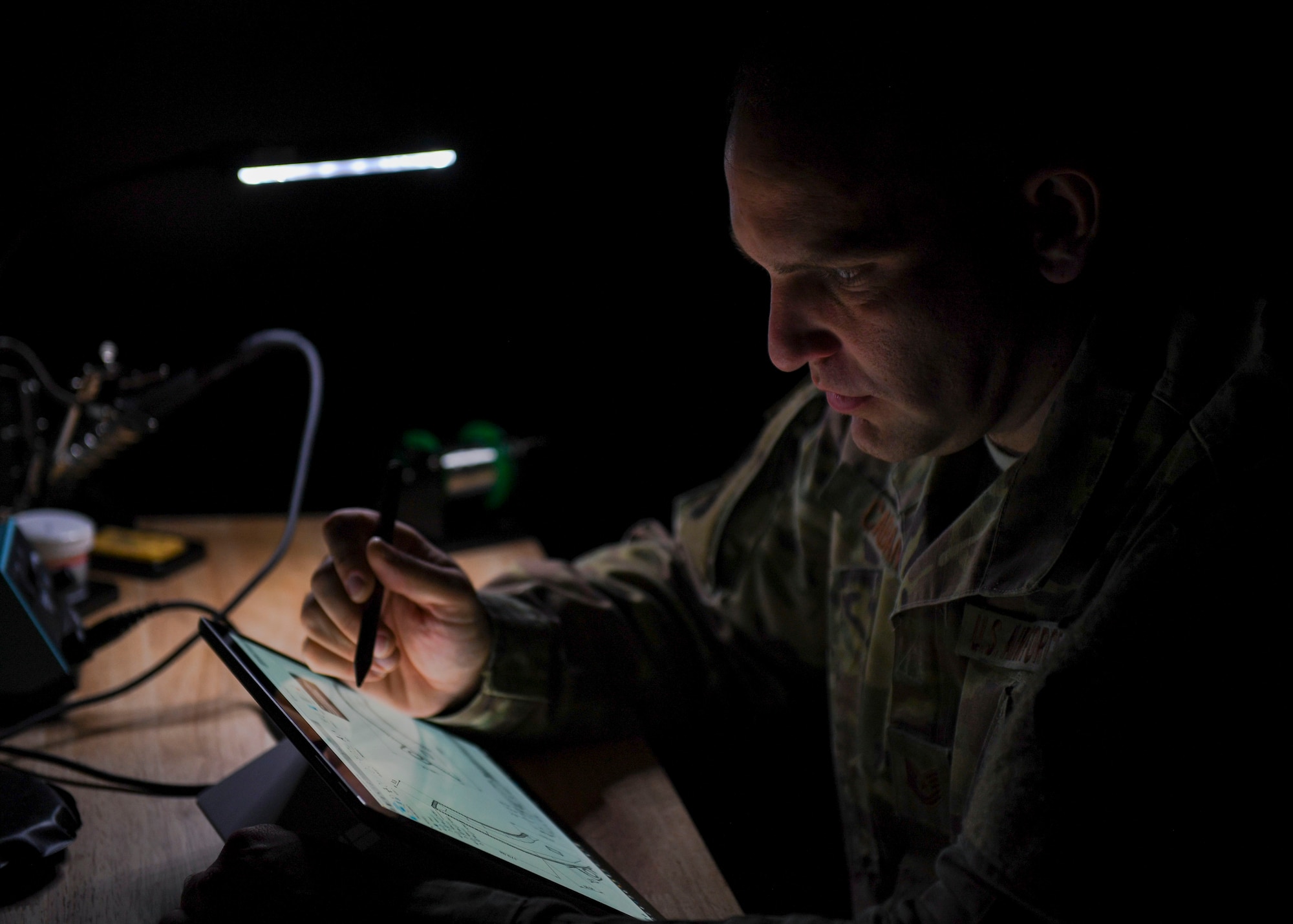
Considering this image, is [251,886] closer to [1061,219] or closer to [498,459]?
[1061,219]

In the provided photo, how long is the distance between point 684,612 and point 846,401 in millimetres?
377

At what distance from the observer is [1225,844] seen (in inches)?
20.7

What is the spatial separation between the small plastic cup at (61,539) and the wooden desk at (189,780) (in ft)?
0.23

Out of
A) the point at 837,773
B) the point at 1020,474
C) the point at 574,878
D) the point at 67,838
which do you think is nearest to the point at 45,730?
the point at 67,838

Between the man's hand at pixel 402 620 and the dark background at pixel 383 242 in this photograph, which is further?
the dark background at pixel 383 242

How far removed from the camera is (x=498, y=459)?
4.84 feet

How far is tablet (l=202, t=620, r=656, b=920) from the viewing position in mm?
620

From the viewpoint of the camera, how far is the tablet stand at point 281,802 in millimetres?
731

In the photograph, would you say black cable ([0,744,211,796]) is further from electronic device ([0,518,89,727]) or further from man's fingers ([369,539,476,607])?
man's fingers ([369,539,476,607])

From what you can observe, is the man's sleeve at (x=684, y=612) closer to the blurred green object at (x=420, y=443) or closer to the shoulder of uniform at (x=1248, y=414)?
the blurred green object at (x=420, y=443)

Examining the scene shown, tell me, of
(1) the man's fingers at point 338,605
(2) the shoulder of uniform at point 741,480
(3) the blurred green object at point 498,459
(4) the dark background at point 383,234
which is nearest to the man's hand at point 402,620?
(1) the man's fingers at point 338,605

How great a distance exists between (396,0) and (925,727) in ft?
3.84

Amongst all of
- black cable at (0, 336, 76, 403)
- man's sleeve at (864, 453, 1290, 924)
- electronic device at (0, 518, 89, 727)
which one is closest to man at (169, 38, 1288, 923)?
man's sleeve at (864, 453, 1290, 924)

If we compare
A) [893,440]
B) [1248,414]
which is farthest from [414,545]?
[1248,414]
